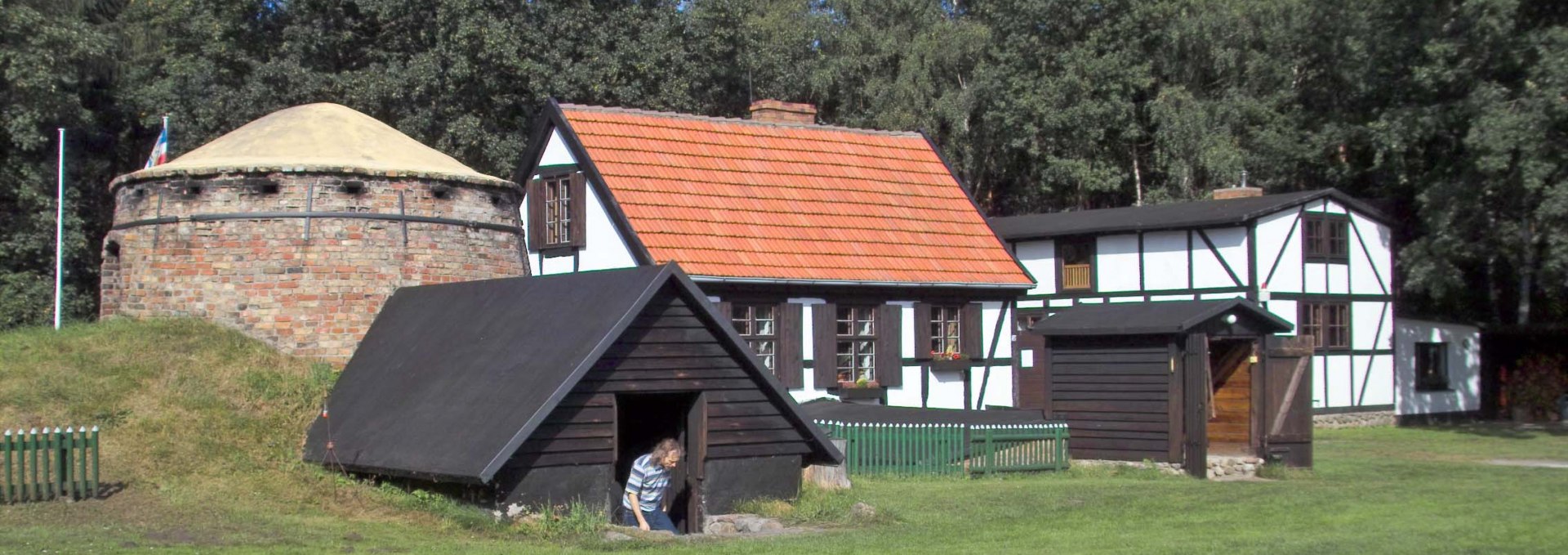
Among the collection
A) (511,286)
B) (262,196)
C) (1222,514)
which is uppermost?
(262,196)

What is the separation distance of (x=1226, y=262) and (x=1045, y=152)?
36.2 feet

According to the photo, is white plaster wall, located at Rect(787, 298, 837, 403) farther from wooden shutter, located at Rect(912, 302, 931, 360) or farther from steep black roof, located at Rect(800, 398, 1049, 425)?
wooden shutter, located at Rect(912, 302, 931, 360)

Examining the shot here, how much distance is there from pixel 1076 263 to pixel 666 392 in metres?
21.1

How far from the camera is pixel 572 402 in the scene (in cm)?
1389

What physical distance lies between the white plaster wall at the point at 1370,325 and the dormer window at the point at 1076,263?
18.8ft

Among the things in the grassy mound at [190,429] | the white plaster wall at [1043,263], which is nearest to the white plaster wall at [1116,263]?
the white plaster wall at [1043,263]

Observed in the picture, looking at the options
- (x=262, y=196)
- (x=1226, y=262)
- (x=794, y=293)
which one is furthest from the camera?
(x=1226, y=262)

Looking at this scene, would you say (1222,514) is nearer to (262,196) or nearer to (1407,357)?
(262,196)

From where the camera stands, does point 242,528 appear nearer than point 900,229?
Yes

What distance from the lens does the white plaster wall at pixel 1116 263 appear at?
32906 millimetres

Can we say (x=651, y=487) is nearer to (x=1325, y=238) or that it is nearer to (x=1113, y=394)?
(x=1113, y=394)

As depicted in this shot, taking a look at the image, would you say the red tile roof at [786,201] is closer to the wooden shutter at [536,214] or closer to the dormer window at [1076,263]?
the wooden shutter at [536,214]

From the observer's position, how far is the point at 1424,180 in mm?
33531

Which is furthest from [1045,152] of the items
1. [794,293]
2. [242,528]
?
[242,528]
